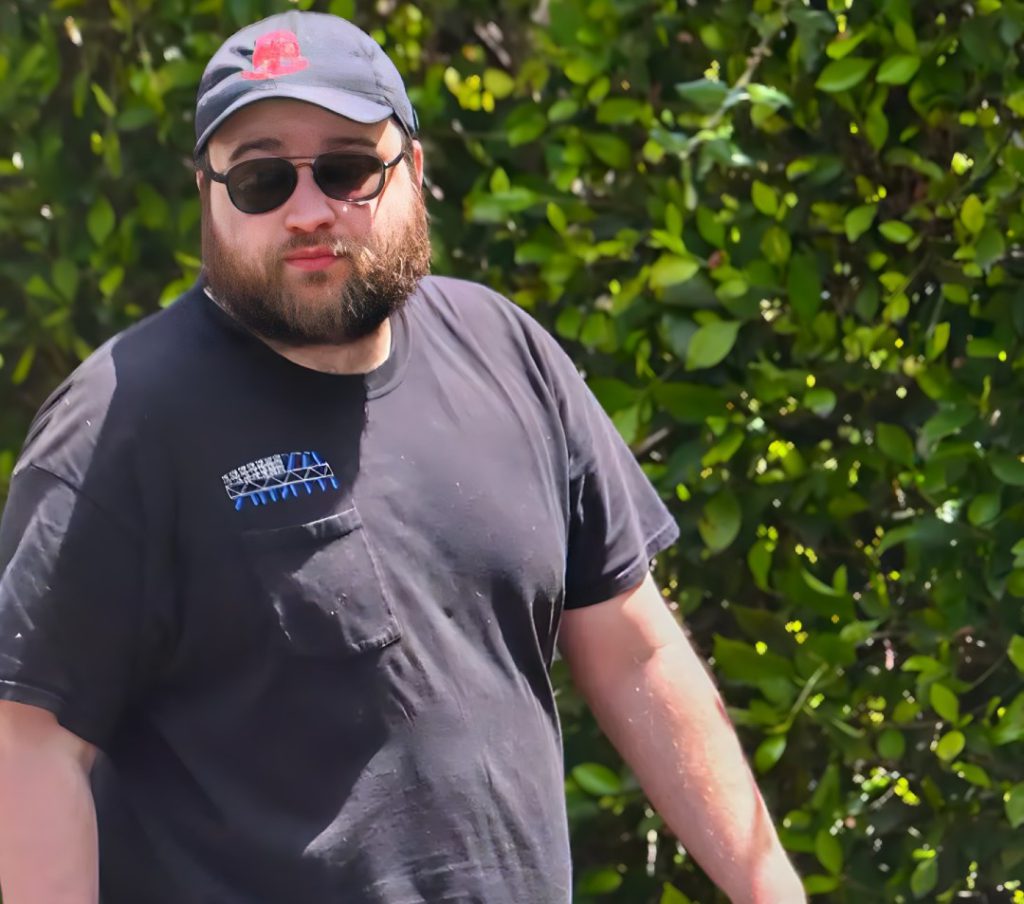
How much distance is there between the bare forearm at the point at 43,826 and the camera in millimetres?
1805

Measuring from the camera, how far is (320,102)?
1.93 metres

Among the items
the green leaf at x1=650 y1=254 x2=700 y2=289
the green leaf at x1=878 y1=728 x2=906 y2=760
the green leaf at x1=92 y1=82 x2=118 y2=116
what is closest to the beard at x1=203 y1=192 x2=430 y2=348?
the green leaf at x1=650 y1=254 x2=700 y2=289

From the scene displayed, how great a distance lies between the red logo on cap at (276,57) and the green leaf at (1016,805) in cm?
157

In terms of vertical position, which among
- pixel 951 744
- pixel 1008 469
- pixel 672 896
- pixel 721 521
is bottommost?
pixel 672 896

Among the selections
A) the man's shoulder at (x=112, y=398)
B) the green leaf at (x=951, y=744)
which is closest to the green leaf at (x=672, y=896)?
the green leaf at (x=951, y=744)

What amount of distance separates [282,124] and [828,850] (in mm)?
1571

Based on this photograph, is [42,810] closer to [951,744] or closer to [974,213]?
[951,744]

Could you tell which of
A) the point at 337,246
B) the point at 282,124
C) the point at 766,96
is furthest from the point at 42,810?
the point at 766,96

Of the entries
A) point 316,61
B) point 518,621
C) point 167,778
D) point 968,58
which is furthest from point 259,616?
point 968,58

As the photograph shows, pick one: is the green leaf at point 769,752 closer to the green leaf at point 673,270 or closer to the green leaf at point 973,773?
the green leaf at point 973,773

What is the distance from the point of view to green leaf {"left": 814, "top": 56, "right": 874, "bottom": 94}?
8.73 feet

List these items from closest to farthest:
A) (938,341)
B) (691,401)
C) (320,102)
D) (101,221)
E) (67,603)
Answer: (67,603)
(320,102)
(938,341)
(691,401)
(101,221)

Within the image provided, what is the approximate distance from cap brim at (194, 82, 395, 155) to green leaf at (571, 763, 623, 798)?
1.32 m

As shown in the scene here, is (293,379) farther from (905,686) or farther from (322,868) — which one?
(905,686)
